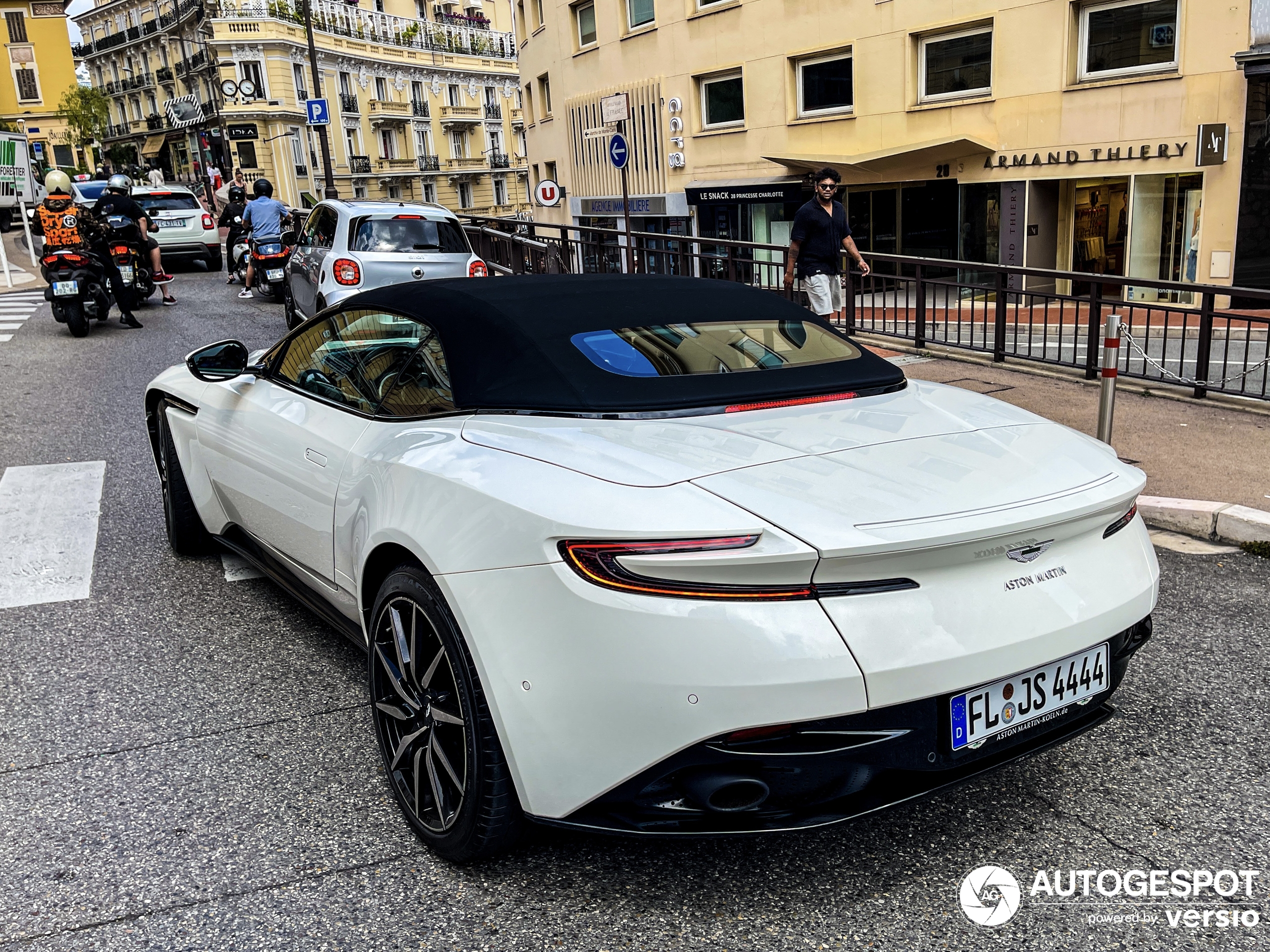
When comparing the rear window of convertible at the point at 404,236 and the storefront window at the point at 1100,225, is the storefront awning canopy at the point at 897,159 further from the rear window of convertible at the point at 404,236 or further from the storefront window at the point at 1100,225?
the rear window of convertible at the point at 404,236

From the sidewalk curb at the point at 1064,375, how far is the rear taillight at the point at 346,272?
18.2ft

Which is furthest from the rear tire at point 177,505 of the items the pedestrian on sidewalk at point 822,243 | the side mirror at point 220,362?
the pedestrian on sidewalk at point 822,243

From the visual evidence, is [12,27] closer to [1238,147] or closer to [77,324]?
[77,324]

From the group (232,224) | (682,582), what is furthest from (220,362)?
(232,224)

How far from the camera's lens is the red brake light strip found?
2.93 metres

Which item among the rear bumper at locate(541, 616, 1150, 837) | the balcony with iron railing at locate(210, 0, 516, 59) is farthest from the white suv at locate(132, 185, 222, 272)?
the balcony with iron railing at locate(210, 0, 516, 59)

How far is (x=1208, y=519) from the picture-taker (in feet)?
17.2

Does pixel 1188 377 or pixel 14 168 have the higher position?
pixel 14 168

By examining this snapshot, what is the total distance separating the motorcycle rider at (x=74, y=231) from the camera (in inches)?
503

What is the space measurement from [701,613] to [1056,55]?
18.7 metres

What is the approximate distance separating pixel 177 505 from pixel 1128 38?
17104 millimetres

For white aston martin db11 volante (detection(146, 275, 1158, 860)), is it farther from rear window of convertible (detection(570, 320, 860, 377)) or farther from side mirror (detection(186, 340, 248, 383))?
side mirror (detection(186, 340, 248, 383))

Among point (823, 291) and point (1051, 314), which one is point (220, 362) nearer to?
point (823, 291)

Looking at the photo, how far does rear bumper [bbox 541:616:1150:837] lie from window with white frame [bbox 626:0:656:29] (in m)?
27.8
